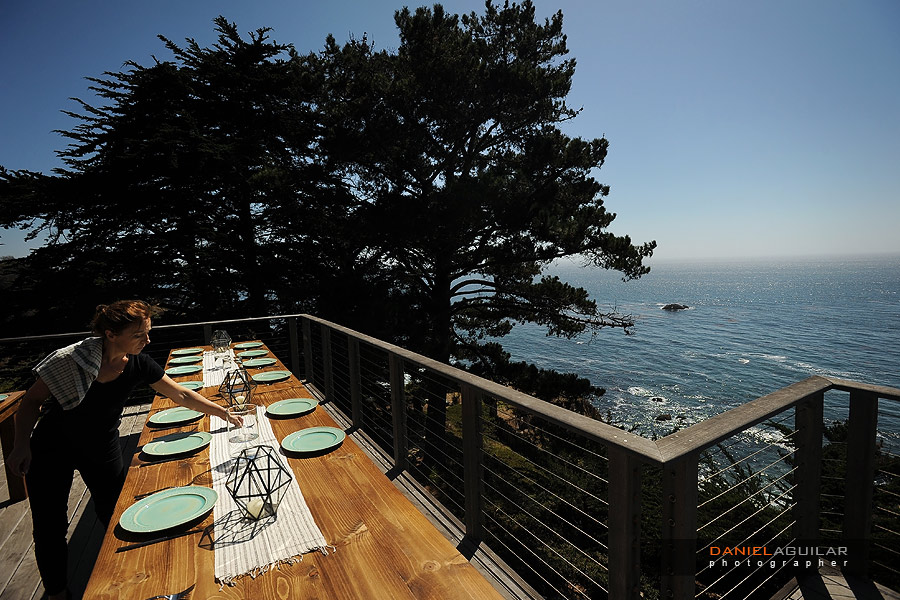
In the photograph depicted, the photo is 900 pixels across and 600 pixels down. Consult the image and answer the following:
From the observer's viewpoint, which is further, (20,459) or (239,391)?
(239,391)

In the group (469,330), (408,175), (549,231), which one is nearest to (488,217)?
(549,231)

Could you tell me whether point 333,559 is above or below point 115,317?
below

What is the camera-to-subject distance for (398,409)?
2.79 metres

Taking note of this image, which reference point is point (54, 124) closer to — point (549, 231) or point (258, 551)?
point (549, 231)

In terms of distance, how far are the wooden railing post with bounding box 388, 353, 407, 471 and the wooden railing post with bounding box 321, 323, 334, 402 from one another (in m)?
1.62

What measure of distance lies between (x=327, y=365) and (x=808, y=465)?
151 inches

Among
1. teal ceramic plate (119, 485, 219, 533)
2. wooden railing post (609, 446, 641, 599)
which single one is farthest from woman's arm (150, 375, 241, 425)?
wooden railing post (609, 446, 641, 599)

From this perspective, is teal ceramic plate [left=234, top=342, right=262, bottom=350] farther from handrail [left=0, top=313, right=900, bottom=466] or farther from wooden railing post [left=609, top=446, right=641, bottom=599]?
wooden railing post [left=609, top=446, right=641, bottom=599]

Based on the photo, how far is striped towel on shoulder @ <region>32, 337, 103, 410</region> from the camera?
1.68 meters

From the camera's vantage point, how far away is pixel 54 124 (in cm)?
1055

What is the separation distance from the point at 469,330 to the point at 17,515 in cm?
1134

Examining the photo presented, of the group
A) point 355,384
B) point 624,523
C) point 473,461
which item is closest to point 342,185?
point 355,384

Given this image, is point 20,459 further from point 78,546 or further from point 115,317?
point 78,546

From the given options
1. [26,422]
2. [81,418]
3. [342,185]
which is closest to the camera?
[26,422]
